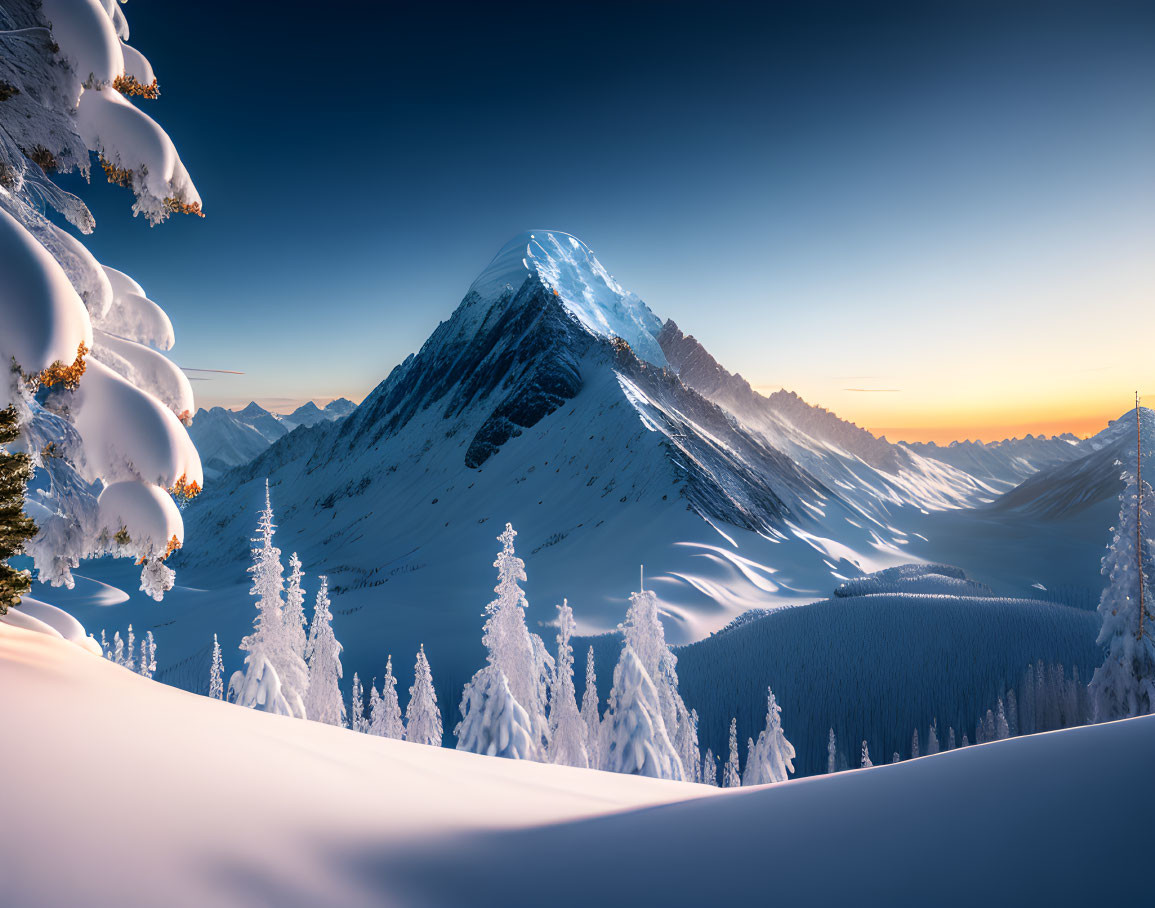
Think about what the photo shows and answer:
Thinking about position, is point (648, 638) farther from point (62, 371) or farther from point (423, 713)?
point (62, 371)

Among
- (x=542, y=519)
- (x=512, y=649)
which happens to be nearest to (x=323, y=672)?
(x=512, y=649)

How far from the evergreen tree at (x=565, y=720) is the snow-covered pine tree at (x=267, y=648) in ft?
37.4

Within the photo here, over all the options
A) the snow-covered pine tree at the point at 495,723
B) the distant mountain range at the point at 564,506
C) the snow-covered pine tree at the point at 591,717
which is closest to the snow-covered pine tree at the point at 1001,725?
the distant mountain range at the point at 564,506

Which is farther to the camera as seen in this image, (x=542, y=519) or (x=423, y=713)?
(x=542, y=519)

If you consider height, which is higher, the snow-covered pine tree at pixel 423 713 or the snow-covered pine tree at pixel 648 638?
the snow-covered pine tree at pixel 648 638

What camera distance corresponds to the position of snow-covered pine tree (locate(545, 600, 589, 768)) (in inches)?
1022

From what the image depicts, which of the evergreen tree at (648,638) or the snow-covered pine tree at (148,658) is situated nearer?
the evergreen tree at (648,638)

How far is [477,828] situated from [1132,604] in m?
29.9

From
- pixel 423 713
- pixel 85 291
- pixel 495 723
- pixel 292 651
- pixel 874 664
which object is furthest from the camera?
pixel 874 664

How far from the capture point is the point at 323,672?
2855cm

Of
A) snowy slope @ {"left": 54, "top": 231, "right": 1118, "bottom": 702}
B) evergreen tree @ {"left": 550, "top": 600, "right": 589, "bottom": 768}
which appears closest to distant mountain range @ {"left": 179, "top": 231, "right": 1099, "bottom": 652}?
snowy slope @ {"left": 54, "top": 231, "right": 1118, "bottom": 702}

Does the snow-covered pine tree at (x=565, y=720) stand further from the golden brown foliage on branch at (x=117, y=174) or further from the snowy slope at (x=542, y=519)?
the snowy slope at (x=542, y=519)

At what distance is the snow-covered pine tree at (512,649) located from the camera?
22.7 m

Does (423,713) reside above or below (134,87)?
below
